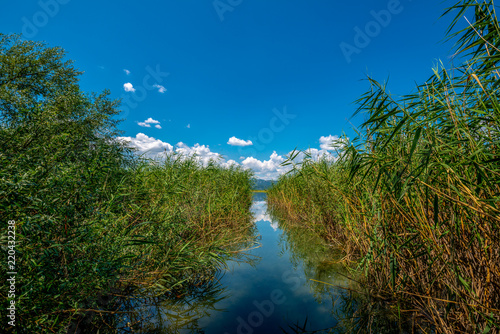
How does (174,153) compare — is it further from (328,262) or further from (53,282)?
(328,262)

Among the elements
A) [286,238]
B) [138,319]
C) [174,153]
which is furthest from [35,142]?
[286,238]

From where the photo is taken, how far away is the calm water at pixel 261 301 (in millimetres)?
3028

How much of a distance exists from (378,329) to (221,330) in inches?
87.0

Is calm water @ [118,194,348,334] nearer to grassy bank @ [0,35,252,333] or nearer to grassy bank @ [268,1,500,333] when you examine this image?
grassy bank @ [0,35,252,333]

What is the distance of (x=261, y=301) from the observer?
146 inches

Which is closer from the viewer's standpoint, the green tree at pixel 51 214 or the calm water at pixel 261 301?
the green tree at pixel 51 214

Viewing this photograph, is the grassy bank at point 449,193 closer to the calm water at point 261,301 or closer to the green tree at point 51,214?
the calm water at point 261,301

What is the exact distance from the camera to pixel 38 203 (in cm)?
193
